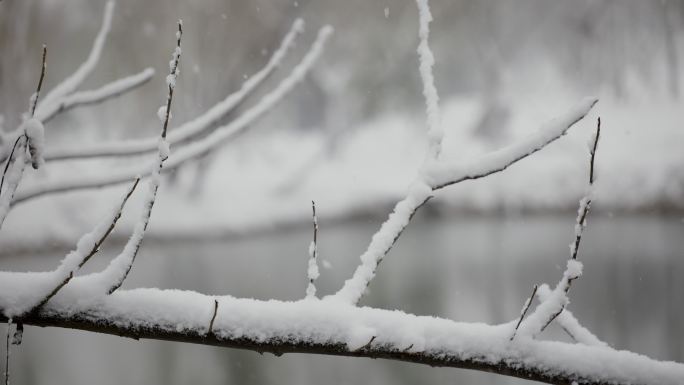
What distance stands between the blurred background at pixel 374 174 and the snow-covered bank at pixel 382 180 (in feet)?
0.20

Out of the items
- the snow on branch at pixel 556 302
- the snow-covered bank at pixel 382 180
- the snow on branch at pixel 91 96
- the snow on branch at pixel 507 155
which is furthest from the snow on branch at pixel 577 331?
the snow-covered bank at pixel 382 180

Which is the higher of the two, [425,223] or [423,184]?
[425,223]

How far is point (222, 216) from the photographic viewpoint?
40.3 feet

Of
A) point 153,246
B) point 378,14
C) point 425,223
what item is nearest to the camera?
point 153,246

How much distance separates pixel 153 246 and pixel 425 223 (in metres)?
5.17

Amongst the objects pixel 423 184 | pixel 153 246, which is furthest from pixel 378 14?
pixel 423 184

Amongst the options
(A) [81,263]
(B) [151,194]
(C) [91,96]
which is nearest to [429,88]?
(B) [151,194]

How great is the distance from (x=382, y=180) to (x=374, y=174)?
0.57 metres

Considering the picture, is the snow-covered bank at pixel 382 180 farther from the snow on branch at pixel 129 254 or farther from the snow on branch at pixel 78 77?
the snow on branch at pixel 129 254

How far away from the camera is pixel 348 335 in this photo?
1003 millimetres

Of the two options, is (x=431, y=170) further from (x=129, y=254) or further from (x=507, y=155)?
(x=129, y=254)

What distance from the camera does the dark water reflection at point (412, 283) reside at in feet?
16.9

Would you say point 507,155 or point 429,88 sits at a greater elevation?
point 429,88

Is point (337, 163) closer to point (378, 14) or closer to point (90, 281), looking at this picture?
point (378, 14)
